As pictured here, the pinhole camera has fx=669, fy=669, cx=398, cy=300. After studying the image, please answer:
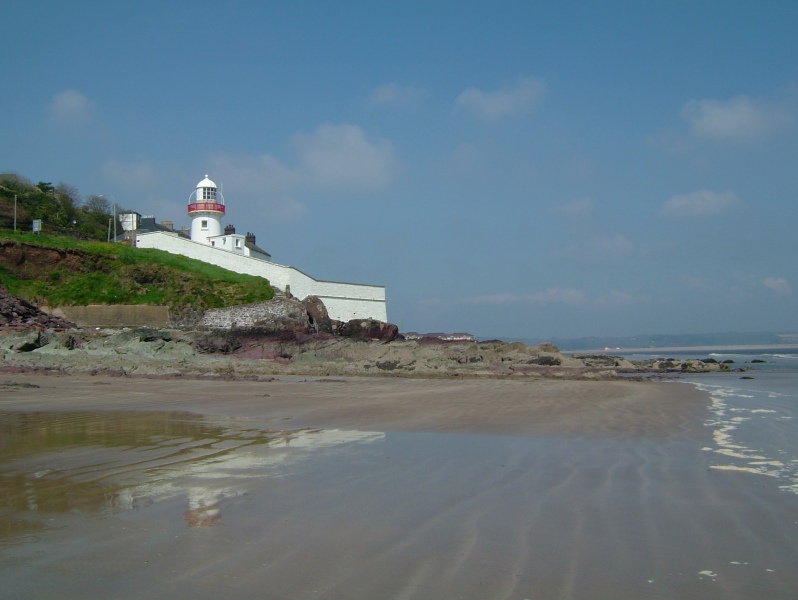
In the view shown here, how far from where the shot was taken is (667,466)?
6.57 meters

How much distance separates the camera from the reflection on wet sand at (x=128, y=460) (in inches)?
191

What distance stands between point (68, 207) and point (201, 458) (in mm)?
61333

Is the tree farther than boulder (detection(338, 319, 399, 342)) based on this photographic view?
Yes

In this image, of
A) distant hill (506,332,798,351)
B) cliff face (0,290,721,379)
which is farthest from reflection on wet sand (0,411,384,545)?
distant hill (506,332,798,351)

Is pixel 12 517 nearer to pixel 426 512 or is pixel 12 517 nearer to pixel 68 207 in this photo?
pixel 426 512

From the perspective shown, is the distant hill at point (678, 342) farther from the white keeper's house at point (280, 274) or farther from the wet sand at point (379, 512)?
the wet sand at point (379, 512)

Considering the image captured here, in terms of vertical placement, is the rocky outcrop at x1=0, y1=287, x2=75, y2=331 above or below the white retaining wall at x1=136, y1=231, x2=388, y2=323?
below

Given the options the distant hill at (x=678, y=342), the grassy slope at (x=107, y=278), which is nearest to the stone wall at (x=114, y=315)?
the grassy slope at (x=107, y=278)

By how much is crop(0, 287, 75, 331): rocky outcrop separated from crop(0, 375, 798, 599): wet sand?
54.5 feet

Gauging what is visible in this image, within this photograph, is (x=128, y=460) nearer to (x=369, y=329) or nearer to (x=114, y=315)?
(x=114, y=315)

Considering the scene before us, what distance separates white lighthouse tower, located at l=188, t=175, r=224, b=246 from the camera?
50.8 metres

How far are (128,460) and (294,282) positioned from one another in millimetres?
33685

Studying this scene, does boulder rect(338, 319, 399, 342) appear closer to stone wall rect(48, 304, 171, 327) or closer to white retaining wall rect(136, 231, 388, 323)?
white retaining wall rect(136, 231, 388, 323)

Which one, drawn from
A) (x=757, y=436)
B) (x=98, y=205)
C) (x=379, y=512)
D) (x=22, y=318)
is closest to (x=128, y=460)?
(x=379, y=512)
